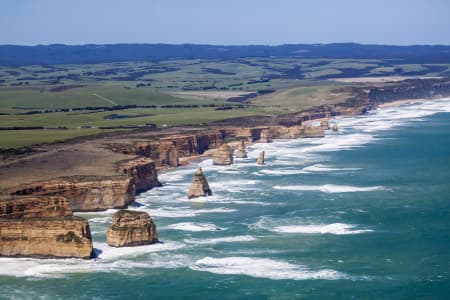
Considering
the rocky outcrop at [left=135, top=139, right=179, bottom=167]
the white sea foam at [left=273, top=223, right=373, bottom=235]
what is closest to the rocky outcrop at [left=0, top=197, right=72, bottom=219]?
the white sea foam at [left=273, top=223, right=373, bottom=235]

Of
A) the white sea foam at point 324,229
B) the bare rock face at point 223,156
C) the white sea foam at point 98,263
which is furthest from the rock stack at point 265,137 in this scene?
the white sea foam at point 98,263

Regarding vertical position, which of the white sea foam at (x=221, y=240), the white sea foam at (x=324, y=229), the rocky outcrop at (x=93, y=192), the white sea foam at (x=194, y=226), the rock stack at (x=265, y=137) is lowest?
the rock stack at (x=265, y=137)

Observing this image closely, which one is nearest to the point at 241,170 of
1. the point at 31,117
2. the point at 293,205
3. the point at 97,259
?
the point at 293,205

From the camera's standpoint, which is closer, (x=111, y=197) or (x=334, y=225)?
(x=334, y=225)

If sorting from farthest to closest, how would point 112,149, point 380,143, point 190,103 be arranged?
1. point 190,103
2. point 380,143
3. point 112,149

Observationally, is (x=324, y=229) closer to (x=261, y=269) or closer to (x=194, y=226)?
(x=194, y=226)

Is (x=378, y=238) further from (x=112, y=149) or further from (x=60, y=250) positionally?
(x=112, y=149)

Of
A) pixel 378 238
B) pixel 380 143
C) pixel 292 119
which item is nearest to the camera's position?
pixel 378 238

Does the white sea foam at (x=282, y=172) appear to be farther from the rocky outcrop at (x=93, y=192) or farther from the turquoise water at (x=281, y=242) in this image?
the rocky outcrop at (x=93, y=192)
